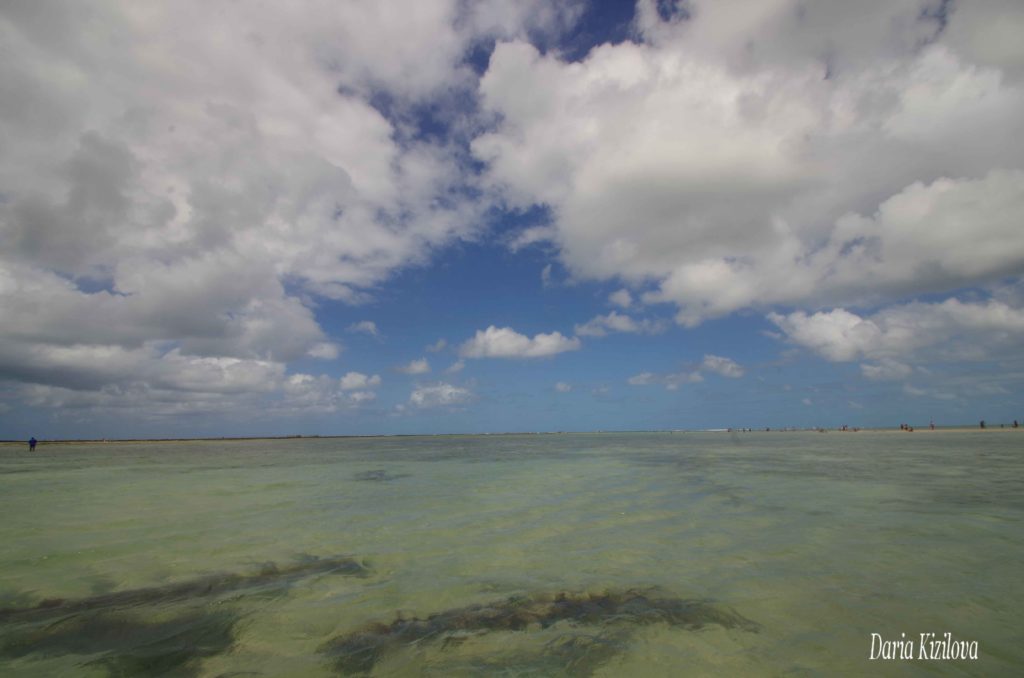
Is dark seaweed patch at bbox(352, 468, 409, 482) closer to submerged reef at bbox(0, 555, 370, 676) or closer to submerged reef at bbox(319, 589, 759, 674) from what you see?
submerged reef at bbox(0, 555, 370, 676)

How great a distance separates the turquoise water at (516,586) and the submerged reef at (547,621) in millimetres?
39

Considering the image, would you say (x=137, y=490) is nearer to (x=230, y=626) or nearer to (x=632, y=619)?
(x=230, y=626)

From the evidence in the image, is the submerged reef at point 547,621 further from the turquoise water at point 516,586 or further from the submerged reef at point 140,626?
the submerged reef at point 140,626

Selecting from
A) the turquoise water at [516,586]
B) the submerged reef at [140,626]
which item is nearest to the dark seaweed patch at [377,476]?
the turquoise water at [516,586]

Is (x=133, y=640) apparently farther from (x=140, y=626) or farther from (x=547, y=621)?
(x=547, y=621)

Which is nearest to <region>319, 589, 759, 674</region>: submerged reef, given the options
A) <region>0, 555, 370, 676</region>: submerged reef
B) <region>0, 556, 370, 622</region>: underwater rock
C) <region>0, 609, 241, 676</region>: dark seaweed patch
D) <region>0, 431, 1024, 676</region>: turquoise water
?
<region>0, 431, 1024, 676</region>: turquoise water

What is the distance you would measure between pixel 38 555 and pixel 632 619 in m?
13.6

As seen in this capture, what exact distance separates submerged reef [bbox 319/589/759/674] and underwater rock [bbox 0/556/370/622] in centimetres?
315

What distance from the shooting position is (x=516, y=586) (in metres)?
8.51

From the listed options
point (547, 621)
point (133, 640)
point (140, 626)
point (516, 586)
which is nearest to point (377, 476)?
point (516, 586)

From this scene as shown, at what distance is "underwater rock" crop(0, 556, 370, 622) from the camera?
7.55 m

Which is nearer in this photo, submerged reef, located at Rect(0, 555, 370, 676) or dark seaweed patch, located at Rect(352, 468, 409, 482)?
submerged reef, located at Rect(0, 555, 370, 676)

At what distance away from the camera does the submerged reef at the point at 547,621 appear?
6020 millimetres

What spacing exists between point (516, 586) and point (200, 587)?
19.3 ft
